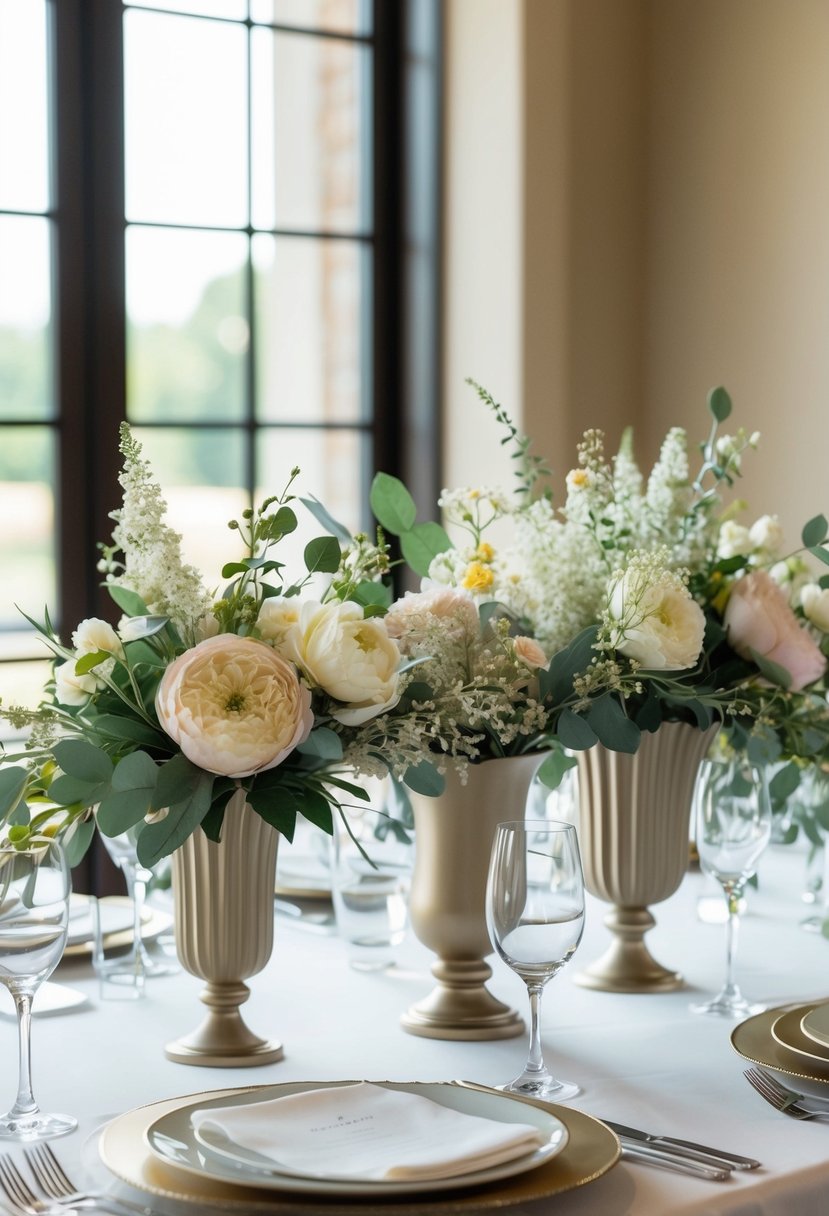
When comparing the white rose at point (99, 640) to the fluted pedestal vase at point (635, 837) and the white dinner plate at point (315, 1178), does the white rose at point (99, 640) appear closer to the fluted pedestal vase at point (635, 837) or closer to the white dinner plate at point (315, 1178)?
the white dinner plate at point (315, 1178)

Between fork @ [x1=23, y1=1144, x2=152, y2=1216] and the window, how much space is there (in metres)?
1.95

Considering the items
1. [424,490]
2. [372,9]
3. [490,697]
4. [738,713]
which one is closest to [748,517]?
[424,490]

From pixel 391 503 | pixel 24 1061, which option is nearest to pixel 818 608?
pixel 391 503

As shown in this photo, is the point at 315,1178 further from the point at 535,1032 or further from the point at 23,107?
the point at 23,107

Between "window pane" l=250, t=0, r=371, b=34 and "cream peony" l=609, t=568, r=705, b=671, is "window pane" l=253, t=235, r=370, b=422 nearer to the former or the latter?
"window pane" l=250, t=0, r=371, b=34

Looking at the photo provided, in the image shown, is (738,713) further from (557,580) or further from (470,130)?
(470,130)

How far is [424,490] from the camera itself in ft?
10.6

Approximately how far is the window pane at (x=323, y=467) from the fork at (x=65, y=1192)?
231 centimetres

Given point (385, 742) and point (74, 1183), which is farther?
point (385, 742)

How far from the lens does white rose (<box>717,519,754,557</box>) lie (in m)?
1.51

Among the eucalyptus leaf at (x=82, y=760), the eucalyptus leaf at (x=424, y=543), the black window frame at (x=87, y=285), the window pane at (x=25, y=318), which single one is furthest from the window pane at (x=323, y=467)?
the eucalyptus leaf at (x=82, y=760)

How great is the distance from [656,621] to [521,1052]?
37 centimetres

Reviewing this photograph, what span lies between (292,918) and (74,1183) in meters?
0.72

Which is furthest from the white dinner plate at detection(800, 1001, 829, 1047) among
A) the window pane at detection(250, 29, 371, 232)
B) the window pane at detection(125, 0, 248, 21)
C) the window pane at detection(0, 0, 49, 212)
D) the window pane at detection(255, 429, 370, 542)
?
the window pane at detection(125, 0, 248, 21)
